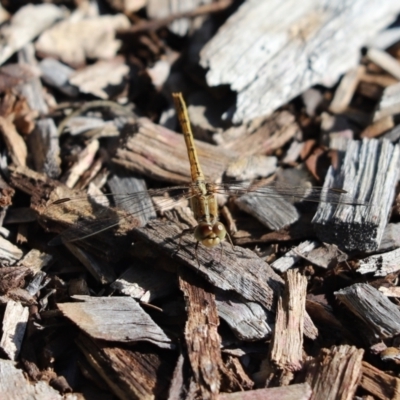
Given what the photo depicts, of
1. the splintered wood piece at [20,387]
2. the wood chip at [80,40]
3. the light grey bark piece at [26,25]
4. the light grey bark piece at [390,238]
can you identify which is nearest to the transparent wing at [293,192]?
the light grey bark piece at [390,238]

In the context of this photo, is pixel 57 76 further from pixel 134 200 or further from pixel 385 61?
pixel 385 61

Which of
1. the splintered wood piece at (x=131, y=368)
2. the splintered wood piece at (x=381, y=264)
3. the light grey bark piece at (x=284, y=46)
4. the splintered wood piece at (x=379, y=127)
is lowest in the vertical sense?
the splintered wood piece at (x=131, y=368)

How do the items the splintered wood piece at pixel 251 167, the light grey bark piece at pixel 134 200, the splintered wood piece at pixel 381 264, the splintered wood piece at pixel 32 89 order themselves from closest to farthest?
the splintered wood piece at pixel 381 264
the light grey bark piece at pixel 134 200
the splintered wood piece at pixel 251 167
the splintered wood piece at pixel 32 89

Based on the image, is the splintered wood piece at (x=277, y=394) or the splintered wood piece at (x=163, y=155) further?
the splintered wood piece at (x=163, y=155)

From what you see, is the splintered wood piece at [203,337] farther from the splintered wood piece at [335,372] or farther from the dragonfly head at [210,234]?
the splintered wood piece at [335,372]

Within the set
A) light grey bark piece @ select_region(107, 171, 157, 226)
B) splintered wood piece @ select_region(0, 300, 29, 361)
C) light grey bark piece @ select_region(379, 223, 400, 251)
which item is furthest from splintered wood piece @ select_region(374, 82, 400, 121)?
splintered wood piece @ select_region(0, 300, 29, 361)

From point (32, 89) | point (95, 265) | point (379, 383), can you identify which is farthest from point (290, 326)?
point (32, 89)

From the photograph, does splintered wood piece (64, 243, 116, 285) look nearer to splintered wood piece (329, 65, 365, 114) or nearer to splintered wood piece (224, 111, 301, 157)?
splintered wood piece (224, 111, 301, 157)

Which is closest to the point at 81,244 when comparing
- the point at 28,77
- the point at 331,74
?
the point at 28,77
